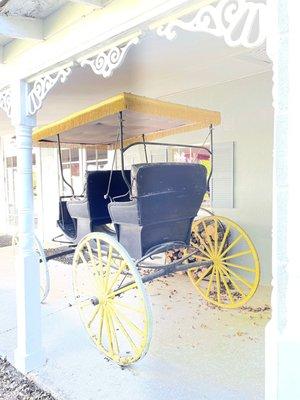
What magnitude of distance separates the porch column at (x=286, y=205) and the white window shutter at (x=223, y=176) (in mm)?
3600

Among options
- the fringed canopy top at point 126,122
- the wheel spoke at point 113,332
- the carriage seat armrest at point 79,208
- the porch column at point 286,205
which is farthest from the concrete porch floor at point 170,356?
the fringed canopy top at point 126,122

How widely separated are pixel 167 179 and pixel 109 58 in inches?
46.0

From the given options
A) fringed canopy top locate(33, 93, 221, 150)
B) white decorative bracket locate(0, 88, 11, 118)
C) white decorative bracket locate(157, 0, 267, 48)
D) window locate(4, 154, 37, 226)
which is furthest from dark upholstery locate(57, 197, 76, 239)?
window locate(4, 154, 37, 226)

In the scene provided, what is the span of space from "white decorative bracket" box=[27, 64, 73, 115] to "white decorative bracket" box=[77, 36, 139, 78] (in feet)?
0.97

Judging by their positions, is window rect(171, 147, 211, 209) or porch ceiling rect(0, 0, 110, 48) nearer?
porch ceiling rect(0, 0, 110, 48)

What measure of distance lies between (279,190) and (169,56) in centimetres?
276

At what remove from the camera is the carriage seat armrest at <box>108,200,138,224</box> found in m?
2.97

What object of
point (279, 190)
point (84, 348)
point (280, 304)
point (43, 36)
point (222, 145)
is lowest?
point (84, 348)

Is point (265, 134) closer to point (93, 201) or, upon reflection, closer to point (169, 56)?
point (169, 56)

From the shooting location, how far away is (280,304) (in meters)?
1.40

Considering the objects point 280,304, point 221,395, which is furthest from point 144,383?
point 280,304

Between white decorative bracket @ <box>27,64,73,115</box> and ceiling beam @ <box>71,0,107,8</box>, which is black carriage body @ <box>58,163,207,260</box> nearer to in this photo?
white decorative bracket @ <box>27,64,73,115</box>

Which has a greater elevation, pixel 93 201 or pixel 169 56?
pixel 169 56

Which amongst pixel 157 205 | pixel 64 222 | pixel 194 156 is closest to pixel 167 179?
pixel 157 205
